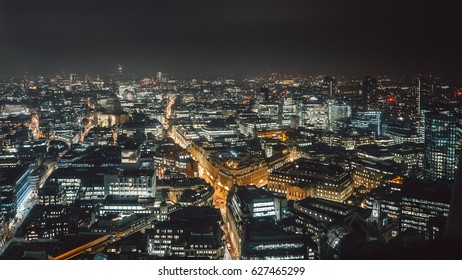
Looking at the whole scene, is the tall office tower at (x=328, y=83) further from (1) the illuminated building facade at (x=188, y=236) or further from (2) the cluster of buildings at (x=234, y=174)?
(1) the illuminated building facade at (x=188, y=236)

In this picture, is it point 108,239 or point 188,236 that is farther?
point 108,239

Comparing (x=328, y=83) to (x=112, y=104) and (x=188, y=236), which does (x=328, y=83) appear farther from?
(x=112, y=104)

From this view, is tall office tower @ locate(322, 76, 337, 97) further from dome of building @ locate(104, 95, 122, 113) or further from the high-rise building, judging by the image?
dome of building @ locate(104, 95, 122, 113)

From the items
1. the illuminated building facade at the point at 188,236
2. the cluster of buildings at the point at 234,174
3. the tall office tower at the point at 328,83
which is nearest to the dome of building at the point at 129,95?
the cluster of buildings at the point at 234,174

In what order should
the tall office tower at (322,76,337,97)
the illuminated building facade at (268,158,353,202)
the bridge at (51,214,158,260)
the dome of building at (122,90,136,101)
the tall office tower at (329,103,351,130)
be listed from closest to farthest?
the bridge at (51,214,158,260)
the tall office tower at (322,76,337,97)
the illuminated building facade at (268,158,353,202)
the tall office tower at (329,103,351,130)
the dome of building at (122,90,136,101)

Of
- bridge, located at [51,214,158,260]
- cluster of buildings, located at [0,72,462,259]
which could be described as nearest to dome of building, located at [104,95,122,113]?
cluster of buildings, located at [0,72,462,259]

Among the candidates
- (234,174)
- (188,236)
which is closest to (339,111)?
(234,174)

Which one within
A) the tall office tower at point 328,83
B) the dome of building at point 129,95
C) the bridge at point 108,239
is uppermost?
the tall office tower at point 328,83

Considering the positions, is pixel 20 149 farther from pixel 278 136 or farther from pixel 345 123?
pixel 345 123
